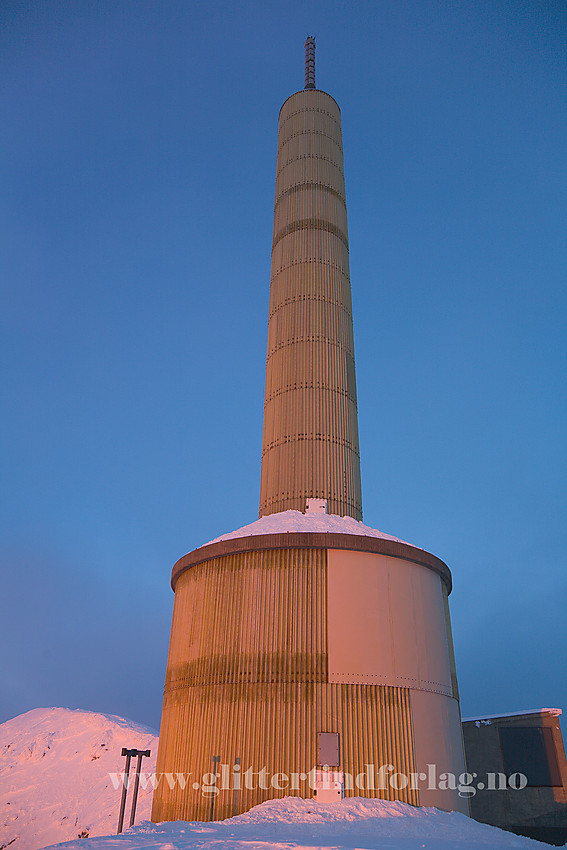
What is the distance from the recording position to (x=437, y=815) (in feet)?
53.6

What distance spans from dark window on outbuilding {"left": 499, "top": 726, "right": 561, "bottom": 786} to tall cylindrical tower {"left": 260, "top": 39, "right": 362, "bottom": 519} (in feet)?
38.2

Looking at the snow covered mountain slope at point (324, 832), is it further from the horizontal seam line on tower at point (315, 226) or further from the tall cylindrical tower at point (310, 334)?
the horizontal seam line on tower at point (315, 226)

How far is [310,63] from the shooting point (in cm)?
4041

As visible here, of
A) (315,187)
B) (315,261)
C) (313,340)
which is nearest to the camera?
(313,340)

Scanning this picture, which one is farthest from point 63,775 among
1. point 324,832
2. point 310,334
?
point 324,832

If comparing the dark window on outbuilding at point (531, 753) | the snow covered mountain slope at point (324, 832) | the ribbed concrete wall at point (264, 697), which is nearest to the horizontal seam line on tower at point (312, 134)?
the ribbed concrete wall at point (264, 697)

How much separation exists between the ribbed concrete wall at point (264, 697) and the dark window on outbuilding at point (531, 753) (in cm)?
1089

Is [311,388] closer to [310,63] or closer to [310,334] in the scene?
[310,334]

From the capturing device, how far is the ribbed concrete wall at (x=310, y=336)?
26.8 metres

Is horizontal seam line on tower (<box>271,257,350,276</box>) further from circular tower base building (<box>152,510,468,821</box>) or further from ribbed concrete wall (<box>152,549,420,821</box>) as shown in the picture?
ribbed concrete wall (<box>152,549,420,821</box>)

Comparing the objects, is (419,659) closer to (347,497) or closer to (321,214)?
(347,497)

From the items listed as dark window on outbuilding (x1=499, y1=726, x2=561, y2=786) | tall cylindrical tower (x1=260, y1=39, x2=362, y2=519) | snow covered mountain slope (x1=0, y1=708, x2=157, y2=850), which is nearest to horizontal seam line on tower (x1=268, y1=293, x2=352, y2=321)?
tall cylindrical tower (x1=260, y1=39, x2=362, y2=519)

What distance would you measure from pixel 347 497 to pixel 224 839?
50.4 feet

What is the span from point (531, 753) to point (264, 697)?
14.7 metres
